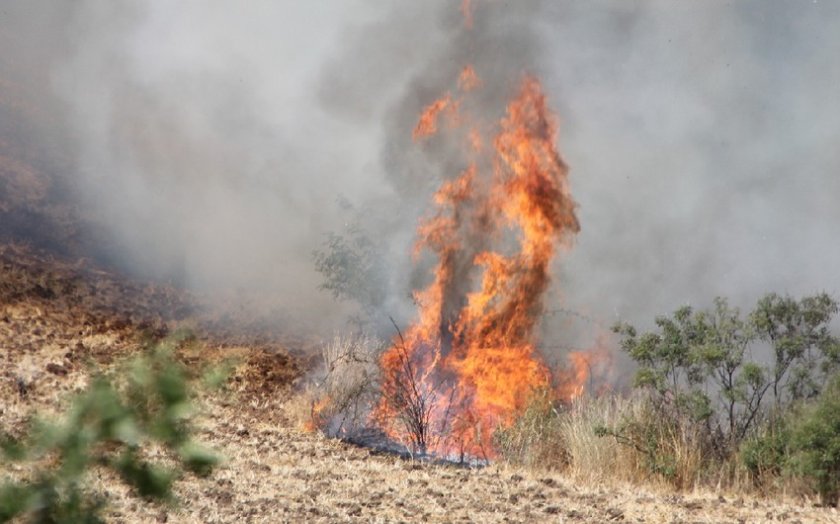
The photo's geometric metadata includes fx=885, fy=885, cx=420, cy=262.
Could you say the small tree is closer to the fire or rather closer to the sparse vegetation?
the sparse vegetation

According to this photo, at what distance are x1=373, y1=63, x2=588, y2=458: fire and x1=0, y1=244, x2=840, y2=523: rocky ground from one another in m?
1.25

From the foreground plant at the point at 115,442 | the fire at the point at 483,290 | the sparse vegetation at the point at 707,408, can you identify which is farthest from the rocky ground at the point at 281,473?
the foreground plant at the point at 115,442

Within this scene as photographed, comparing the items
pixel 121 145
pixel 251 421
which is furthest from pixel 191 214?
pixel 251 421

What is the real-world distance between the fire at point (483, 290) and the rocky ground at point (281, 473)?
1.25 m

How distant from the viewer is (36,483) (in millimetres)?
1419

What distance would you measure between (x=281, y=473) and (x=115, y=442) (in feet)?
23.7

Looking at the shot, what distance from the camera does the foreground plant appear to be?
134cm

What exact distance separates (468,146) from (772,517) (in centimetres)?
794

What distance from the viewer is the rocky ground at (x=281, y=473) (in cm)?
700

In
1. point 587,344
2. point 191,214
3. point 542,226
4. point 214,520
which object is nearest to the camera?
point 214,520

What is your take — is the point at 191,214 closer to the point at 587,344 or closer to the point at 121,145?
the point at 121,145

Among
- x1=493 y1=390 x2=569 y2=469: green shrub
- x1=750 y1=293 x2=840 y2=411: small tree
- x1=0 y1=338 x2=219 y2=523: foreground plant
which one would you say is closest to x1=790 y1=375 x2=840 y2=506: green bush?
x1=750 y1=293 x2=840 y2=411: small tree

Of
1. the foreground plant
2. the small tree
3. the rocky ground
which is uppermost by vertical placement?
the small tree

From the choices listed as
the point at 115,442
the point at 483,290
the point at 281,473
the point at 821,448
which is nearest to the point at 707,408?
the point at 821,448
